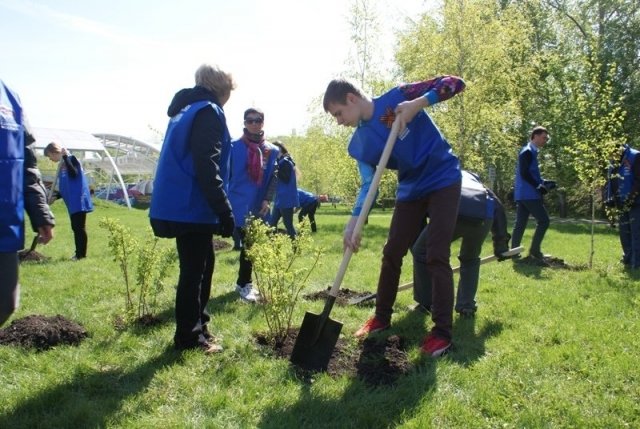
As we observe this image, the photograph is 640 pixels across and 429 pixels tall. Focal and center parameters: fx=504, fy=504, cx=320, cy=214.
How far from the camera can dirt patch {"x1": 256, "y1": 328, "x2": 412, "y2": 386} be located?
138 inches

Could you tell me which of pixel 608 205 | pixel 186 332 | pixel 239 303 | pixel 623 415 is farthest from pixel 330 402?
pixel 608 205

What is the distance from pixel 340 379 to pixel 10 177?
2.33m

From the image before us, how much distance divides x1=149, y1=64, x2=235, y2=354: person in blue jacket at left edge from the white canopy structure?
28.7m

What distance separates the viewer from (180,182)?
3578 mm

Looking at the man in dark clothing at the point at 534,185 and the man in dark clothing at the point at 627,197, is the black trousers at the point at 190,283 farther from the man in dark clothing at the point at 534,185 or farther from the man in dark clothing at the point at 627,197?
the man in dark clothing at the point at 627,197

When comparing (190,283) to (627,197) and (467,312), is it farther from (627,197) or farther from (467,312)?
(627,197)

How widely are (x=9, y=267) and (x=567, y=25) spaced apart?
29335mm

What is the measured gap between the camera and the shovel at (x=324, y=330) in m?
3.61

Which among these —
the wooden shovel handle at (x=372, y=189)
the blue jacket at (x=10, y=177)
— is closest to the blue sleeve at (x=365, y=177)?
→ the wooden shovel handle at (x=372, y=189)

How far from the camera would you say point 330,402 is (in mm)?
3107

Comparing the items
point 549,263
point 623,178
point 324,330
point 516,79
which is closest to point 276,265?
point 324,330

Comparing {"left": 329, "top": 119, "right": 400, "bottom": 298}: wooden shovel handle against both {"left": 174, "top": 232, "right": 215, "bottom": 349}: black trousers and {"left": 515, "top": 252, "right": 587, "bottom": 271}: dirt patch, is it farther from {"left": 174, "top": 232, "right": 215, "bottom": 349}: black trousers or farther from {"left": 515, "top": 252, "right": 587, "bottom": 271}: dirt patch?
{"left": 515, "top": 252, "right": 587, "bottom": 271}: dirt patch

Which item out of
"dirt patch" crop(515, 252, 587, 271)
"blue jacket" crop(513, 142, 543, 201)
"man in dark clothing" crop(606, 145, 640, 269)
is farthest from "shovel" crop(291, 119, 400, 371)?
"man in dark clothing" crop(606, 145, 640, 269)

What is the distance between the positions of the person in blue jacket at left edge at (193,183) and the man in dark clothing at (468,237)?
1.95 meters
